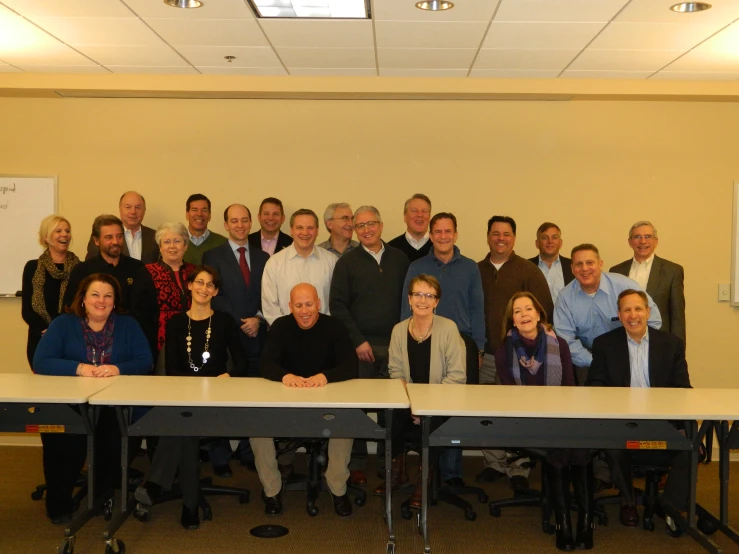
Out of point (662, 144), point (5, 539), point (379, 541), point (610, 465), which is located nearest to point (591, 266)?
point (610, 465)

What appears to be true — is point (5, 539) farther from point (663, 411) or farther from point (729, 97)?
point (729, 97)

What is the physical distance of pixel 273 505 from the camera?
13.5ft

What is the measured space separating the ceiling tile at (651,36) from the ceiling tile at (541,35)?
105 millimetres

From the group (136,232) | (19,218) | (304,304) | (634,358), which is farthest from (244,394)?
(19,218)

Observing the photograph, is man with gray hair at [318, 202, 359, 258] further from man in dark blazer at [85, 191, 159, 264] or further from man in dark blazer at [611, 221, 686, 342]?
man in dark blazer at [611, 221, 686, 342]

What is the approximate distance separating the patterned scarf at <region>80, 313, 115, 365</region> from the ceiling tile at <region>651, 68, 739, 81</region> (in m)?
4.28

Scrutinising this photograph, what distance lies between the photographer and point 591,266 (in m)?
4.53

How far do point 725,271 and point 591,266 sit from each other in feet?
8.23

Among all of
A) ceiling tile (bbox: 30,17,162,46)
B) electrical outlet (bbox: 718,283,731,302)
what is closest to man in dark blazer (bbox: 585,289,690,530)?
electrical outlet (bbox: 718,283,731,302)

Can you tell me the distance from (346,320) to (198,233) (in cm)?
158

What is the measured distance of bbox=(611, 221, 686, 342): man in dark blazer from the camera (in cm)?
526

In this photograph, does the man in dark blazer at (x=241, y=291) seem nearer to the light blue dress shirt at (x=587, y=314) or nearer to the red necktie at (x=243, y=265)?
the red necktie at (x=243, y=265)

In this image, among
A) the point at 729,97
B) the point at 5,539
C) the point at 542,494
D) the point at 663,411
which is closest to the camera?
the point at 663,411

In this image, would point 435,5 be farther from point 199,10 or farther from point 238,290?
point 238,290
